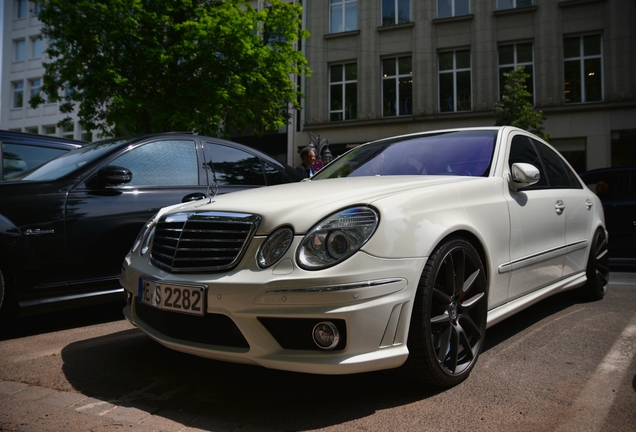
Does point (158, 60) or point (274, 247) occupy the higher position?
point (158, 60)

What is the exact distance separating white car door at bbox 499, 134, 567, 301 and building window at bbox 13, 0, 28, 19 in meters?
45.4

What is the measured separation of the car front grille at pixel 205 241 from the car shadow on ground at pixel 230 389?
65cm

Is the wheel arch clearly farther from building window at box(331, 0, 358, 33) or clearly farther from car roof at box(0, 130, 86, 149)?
building window at box(331, 0, 358, 33)

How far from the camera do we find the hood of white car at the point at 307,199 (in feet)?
8.38

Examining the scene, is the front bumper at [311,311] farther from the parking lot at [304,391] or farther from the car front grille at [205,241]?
the parking lot at [304,391]

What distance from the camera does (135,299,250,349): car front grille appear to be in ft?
8.30

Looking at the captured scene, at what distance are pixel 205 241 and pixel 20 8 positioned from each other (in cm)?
4640

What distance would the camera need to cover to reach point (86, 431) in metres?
2.32

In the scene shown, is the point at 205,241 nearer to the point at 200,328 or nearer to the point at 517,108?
the point at 200,328

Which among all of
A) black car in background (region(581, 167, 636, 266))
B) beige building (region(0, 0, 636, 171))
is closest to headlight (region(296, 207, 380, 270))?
black car in background (region(581, 167, 636, 266))

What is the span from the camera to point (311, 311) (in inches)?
92.0

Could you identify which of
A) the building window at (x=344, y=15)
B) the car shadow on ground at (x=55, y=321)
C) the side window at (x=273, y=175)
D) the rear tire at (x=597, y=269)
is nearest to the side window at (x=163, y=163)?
the side window at (x=273, y=175)

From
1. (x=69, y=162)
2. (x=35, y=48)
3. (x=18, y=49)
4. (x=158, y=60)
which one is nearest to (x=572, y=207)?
(x=69, y=162)

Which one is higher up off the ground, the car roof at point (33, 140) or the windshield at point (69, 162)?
the car roof at point (33, 140)
